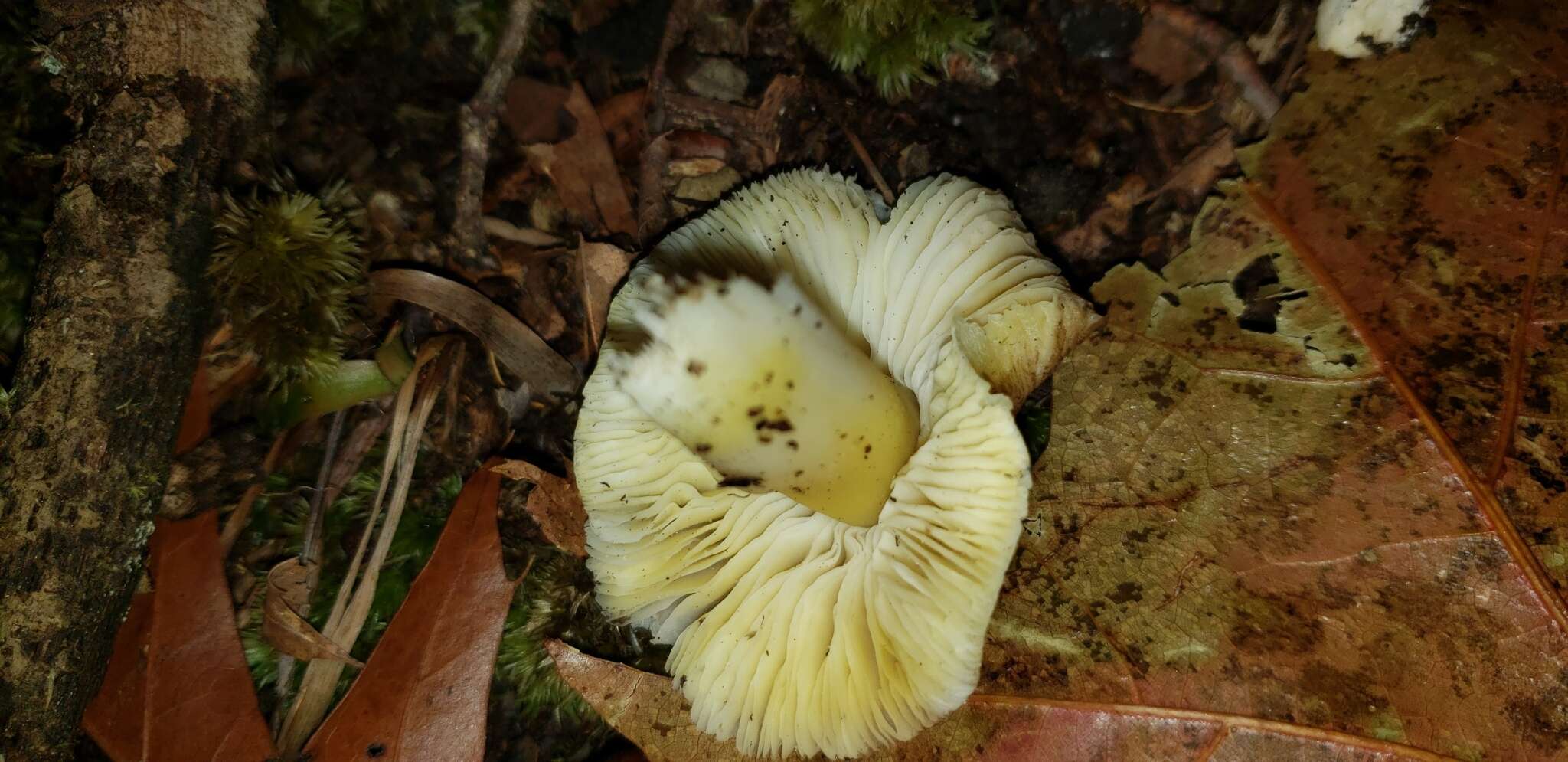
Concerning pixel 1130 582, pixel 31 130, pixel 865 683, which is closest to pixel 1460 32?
pixel 1130 582

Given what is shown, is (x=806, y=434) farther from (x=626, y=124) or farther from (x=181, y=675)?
(x=181, y=675)

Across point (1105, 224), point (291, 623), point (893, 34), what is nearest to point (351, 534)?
point (291, 623)

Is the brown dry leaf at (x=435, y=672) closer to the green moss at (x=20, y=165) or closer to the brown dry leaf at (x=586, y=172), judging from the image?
the brown dry leaf at (x=586, y=172)

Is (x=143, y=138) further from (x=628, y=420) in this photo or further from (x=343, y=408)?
(x=628, y=420)

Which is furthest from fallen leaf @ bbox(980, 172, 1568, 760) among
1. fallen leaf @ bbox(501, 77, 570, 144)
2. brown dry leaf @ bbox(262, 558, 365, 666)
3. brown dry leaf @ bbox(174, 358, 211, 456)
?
brown dry leaf @ bbox(174, 358, 211, 456)

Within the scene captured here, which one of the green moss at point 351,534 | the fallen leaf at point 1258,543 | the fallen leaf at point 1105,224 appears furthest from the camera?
the green moss at point 351,534

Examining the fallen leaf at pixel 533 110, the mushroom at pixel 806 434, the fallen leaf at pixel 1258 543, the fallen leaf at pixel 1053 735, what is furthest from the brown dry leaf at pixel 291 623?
the fallen leaf at pixel 1258 543
